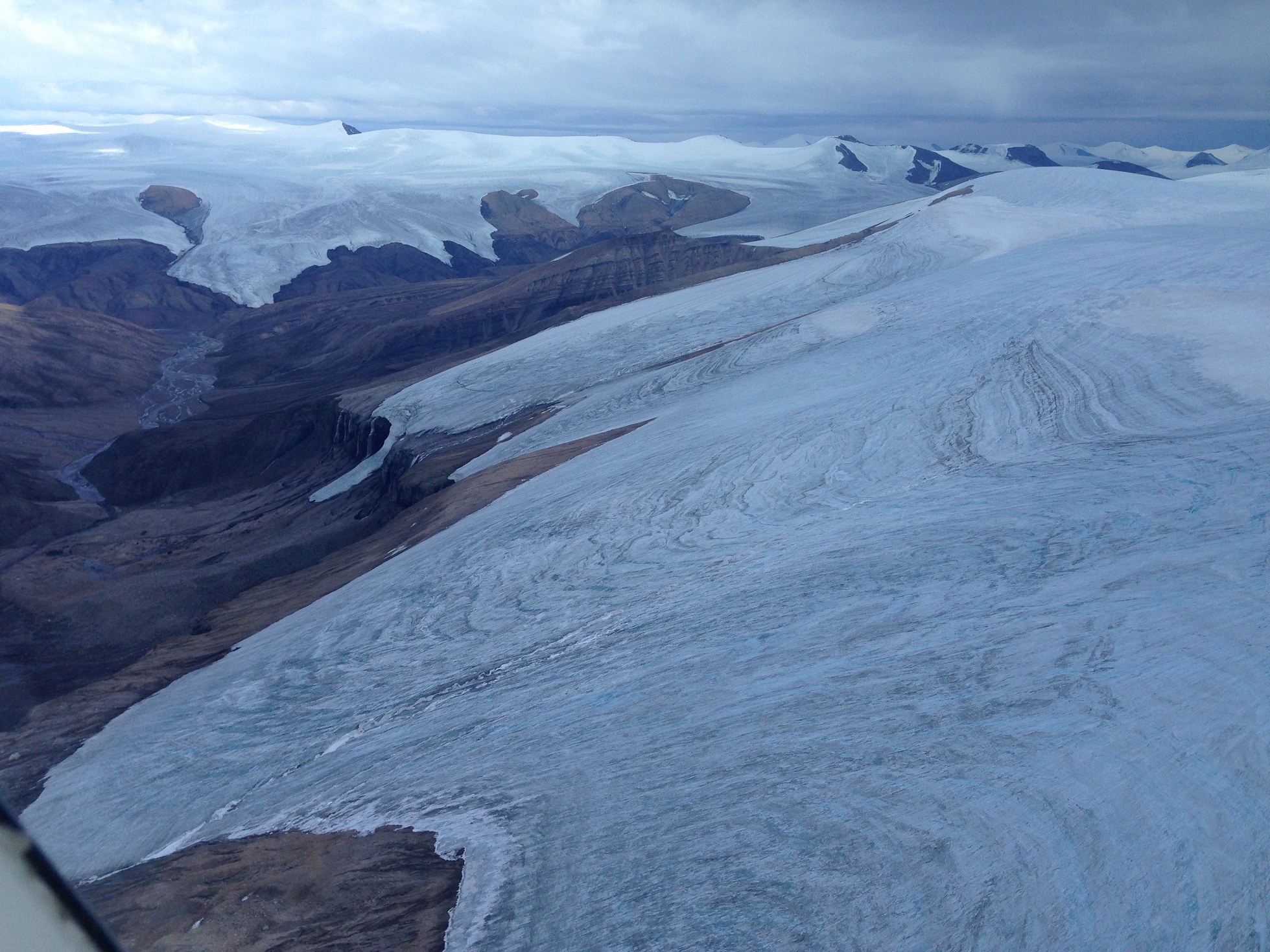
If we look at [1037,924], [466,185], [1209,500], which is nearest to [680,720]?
[1037,924]

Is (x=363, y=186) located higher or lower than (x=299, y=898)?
higher

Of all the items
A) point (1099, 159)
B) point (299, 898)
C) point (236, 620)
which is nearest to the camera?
point (299, 898)

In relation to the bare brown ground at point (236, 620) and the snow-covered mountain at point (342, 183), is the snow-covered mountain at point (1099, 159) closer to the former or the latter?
the snow-covered mountain at point (342, 183)

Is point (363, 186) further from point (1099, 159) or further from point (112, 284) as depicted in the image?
point (1099, 159)

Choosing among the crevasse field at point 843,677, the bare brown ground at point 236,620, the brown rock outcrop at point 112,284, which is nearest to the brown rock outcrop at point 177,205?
the brown rock outcrop at point 112,284

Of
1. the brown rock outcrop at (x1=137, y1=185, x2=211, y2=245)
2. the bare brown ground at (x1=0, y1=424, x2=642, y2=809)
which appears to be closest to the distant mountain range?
the brown rock outcrop at (x1=137, y1=185, x2=211, y2=245)

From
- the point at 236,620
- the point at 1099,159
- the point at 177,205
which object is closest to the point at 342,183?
the point at 177,205
